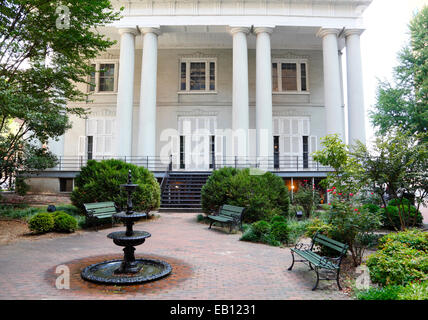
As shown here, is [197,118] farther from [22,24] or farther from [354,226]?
[354,226]

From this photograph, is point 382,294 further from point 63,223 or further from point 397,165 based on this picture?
point 63,223

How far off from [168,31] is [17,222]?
14414mm

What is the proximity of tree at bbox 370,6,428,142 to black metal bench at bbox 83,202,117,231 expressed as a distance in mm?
18088

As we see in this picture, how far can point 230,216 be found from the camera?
9836mm

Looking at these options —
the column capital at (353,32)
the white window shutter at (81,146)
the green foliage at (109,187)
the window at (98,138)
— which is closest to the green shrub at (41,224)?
the green foliage at (109,187)

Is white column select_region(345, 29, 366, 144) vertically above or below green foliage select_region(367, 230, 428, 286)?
above

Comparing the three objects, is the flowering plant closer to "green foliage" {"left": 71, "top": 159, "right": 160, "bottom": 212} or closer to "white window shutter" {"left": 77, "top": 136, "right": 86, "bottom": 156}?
"green foliage" {"left": 71, "top": 159, "right": 160, "bottom": 212}

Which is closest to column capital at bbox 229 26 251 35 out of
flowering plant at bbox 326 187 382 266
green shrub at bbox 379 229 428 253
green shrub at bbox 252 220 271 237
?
green shrub at bbox 252 220 271 237

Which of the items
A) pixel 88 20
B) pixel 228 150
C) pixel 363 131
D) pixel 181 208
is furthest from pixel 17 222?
pixel 363 131

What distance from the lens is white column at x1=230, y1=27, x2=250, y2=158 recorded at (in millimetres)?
16516

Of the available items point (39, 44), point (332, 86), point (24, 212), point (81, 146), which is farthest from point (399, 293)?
point (81, 146)

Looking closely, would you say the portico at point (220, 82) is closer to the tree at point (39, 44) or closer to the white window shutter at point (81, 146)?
the white window shutter at point (81, 146)

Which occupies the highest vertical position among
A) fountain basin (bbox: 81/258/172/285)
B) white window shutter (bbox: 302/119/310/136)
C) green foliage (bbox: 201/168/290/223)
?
white window shutter (bbox: 302/119/310/136)
